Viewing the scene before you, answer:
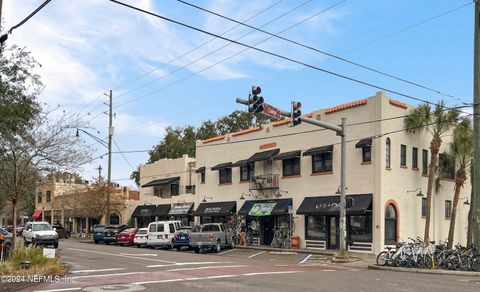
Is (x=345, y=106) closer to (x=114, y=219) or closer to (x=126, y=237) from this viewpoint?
(x=126, y=237)

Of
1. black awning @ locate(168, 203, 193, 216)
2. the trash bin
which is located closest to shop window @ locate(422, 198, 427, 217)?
the trash bin

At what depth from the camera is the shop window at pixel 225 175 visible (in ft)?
130

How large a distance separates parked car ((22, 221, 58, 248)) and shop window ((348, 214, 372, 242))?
1866 centimetres

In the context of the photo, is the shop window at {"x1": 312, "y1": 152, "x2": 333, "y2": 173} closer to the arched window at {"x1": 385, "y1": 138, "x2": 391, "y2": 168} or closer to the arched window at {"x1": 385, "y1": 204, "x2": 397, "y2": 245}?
the arched window at {"x1": 385, "y1": 138, "x2": 391, "y2": 168}

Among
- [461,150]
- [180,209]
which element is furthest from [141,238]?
[461,150]

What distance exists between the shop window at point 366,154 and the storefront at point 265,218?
603cm

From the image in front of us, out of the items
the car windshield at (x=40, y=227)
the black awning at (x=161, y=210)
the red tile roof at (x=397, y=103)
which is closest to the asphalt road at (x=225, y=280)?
the red tile roof at (x=397, y=103)

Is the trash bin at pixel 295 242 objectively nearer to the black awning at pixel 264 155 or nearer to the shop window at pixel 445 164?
the black awning at pixel 264 155

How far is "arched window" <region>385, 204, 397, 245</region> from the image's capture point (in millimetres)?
28641

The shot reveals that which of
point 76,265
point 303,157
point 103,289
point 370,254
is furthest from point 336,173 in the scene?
point 103,289

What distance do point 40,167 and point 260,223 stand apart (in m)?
19.2

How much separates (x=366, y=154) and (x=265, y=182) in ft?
27.6

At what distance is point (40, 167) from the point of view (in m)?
19.8

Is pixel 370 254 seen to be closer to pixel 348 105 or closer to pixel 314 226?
pixel 314 226
